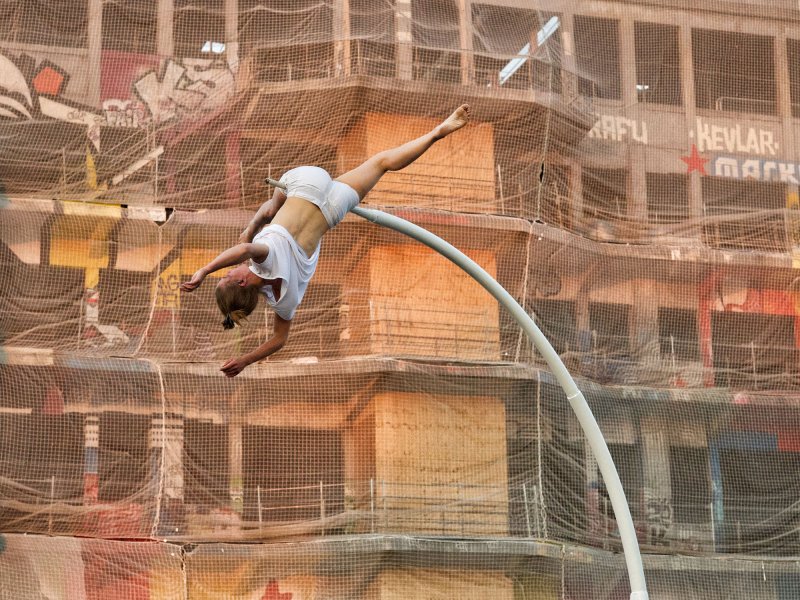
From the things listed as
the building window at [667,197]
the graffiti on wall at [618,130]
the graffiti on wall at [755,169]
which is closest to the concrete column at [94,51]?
the graffiti on wall at [618,130]

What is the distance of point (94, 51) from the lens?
2073cm

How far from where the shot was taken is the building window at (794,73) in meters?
22.7

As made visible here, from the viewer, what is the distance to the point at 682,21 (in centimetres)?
2239

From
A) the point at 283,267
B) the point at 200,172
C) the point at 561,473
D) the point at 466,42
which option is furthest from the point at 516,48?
the point at 283,267

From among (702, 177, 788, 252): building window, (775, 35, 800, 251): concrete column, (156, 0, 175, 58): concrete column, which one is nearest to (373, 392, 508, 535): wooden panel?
(702, 177, 788, 252): building window

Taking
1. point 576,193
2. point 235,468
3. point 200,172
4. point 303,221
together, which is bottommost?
point 235,468

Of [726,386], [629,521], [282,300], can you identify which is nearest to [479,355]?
[726,386]

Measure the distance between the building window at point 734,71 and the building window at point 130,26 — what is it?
23.8ft

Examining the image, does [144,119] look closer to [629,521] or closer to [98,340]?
[98,340]

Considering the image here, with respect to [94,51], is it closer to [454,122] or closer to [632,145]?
[632,145]

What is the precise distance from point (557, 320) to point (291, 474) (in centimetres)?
386

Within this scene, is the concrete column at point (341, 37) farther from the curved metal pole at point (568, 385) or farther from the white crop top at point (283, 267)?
the white crop top at point (283, 267)

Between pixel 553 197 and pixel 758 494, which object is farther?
pixel 758 494

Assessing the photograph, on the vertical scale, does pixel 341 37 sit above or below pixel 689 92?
above
